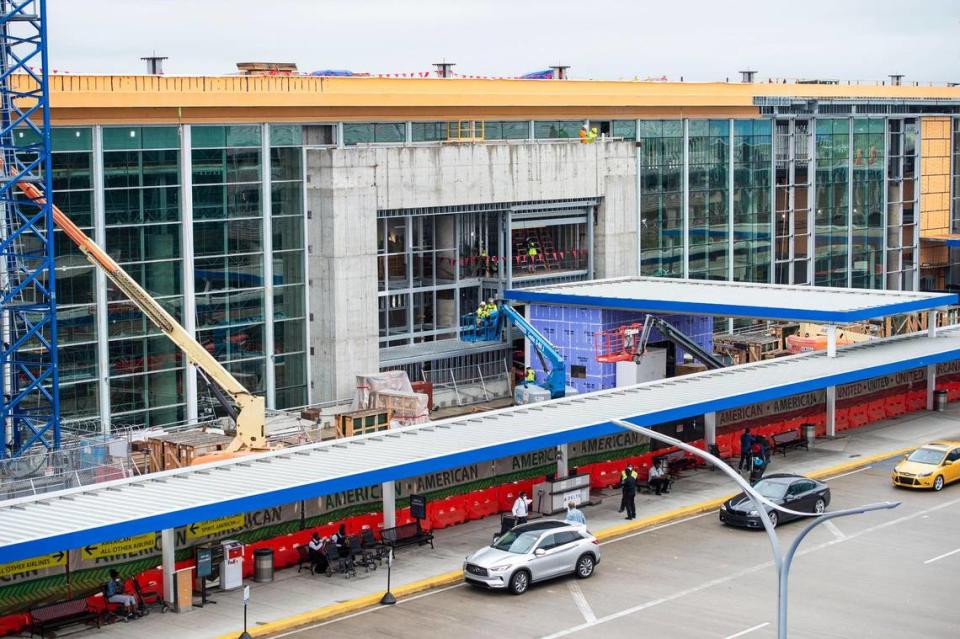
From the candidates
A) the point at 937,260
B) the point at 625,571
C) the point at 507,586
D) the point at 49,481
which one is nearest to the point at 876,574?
the point at 625,571

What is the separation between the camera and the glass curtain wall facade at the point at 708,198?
72.8 metres

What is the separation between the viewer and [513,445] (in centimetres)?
3922

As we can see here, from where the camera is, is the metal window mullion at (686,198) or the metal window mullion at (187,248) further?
the metal window mullion at (686,198)

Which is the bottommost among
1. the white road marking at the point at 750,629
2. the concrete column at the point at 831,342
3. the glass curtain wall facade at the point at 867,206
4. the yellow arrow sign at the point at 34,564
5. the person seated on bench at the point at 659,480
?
the white road marking at the point at 750,629

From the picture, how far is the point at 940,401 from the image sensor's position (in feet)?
191

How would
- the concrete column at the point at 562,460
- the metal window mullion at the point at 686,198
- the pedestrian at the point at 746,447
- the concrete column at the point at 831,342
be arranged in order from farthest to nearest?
the metal window mullion at the point at 686,198
the concrete column at the point at 831,342
the pedestrian at the point at 746,447
the concrete column at the point at 562,460

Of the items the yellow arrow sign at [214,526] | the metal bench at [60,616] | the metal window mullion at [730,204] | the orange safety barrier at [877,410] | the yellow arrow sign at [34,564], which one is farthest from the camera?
the metal window mullion at [730,204]

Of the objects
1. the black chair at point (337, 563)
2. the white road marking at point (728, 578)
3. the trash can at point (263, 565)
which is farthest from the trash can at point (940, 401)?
the trash can at point (263, 565)

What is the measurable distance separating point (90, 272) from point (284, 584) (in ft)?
58.0

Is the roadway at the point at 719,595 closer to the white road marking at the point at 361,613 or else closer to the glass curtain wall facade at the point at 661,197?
the white road marking at the point at 361,613

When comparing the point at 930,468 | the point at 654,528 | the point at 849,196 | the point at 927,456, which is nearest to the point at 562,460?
the point at 654,528

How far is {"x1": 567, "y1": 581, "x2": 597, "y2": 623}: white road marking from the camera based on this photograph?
105 ft

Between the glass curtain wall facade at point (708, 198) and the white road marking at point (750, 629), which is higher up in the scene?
the glass curtain wall facade at point (708, 198)

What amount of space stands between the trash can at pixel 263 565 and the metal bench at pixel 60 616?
15.0 feet
